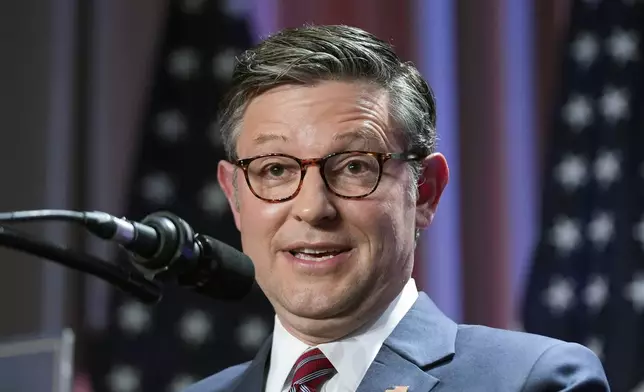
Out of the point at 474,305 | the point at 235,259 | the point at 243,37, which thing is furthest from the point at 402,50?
the point at 235,259

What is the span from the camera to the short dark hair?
1889mm

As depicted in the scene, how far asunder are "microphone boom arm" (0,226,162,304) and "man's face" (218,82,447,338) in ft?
2.09

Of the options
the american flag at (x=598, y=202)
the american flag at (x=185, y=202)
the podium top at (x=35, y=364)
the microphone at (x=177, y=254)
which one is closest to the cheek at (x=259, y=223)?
the podium top at (x=35, y=364)

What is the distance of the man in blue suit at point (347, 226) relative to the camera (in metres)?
1.76

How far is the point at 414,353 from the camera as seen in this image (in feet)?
5.91

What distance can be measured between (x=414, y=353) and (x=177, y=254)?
0.83 m

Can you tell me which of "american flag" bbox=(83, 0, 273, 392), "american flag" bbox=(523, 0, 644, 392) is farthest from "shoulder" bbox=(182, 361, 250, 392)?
"american flag" bbox=(523, 0, 644, 392)

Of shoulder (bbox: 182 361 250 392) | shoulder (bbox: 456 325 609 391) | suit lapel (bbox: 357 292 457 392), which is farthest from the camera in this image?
shoulder (bbox: 182 361 250 392)

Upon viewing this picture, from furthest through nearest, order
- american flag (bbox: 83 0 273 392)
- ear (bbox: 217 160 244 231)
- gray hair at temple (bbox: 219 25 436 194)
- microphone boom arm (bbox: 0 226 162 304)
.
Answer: american flag (bbox: 83 0 273 392) → ear (bbox: 217 160 244 231) → gray hair at temple (bbox: 219 25 436 194) → microphone boom arm (bbox: 0 226 162 304)

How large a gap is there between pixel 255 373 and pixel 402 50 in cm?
150

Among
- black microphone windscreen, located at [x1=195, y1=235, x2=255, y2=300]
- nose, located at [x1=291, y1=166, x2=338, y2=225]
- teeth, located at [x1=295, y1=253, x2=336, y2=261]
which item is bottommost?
teeth, located at [x1=295, y1=253, x2=336, y2=261]

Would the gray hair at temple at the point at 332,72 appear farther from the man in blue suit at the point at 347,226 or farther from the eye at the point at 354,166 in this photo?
the eye at the point at 354,166

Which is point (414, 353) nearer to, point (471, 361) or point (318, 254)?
point (471, 361)

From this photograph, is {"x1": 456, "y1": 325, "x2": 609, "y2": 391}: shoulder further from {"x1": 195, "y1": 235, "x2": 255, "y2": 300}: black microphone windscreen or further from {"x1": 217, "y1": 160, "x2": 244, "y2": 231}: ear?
{"x1": 195, "y1": 235, "x2": 255, "y2": 300}: black microphone windscreen
